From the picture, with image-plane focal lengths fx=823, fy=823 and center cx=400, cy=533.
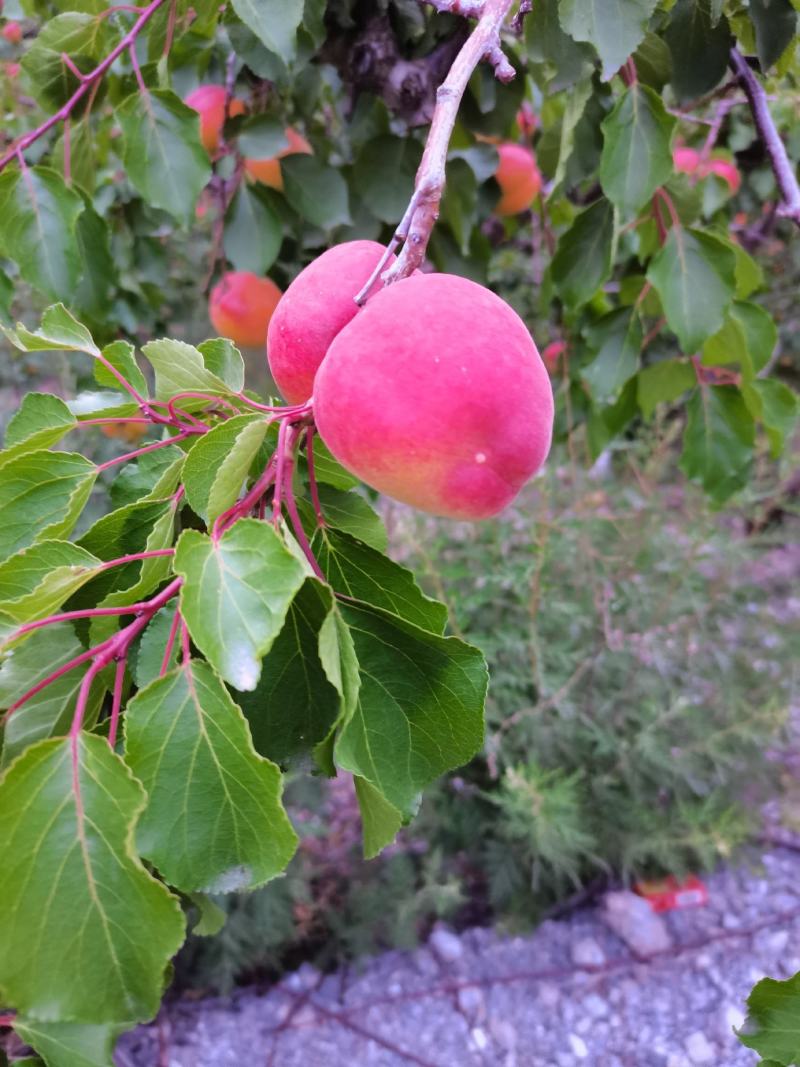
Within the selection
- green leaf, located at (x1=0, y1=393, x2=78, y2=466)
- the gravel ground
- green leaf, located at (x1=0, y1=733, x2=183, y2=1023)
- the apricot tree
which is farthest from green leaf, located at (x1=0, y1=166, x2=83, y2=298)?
the gravel ground

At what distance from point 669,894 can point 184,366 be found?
3.98 ft

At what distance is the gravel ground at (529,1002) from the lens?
3.62 feet

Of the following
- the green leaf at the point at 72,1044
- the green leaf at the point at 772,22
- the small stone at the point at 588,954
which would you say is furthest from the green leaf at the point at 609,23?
the small stone at the point at 588,954

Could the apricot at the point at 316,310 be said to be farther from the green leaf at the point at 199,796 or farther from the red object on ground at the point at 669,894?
the red object on ground at the point at 669,894

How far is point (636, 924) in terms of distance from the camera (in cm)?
123

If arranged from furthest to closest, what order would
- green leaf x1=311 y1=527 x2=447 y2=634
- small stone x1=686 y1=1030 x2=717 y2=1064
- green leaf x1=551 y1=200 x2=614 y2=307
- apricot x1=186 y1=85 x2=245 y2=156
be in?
small stone x1=686 y1=1030 x2=717 y2=1064 < apricot x1=186 y1=85 x2=245 y2=156 < green leaf x1=551 y1=200 x2=614 y2=307 < green leaf x1=311 y1=527 x2=447 y2=634

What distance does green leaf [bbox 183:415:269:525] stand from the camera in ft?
1.00

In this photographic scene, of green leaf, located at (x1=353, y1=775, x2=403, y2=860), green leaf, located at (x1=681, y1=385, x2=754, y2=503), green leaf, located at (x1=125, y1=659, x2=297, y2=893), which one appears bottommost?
green leaf, located at (x1=681, y1=385, x2=754, y2=503)

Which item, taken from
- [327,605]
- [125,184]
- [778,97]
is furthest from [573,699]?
[327,605]

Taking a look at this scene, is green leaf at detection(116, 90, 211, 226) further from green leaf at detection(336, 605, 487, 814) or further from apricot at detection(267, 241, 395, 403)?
green leaf at detection(336, 605, 487, 814)

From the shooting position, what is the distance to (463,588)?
4.49 ft

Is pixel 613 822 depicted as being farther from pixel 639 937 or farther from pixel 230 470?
pixel 230 470

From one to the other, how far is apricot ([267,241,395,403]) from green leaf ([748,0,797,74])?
0.32m

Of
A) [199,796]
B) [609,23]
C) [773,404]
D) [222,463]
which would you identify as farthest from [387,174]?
[199,796]
